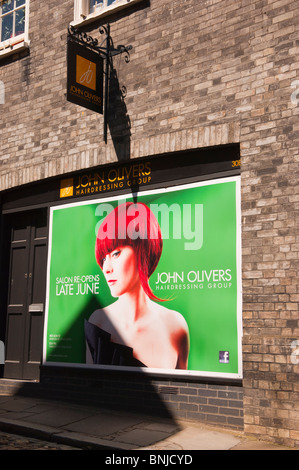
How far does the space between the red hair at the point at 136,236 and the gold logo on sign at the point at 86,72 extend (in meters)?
1.78

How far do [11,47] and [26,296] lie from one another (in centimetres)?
438

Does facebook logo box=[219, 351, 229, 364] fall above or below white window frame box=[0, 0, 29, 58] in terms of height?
below

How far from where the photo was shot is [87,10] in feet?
27.9

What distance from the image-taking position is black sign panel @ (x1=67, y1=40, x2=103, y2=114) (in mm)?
7348

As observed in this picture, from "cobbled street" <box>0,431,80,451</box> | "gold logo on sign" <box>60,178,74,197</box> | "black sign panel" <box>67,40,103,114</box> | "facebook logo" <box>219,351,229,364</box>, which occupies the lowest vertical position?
"cobbled street" <box>0,431,80,451</box>

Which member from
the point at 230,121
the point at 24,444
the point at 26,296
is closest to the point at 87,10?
the point at 230,121

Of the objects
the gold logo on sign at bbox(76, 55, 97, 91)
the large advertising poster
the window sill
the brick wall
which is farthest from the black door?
the window sill

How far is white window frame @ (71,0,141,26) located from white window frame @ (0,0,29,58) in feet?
3.69

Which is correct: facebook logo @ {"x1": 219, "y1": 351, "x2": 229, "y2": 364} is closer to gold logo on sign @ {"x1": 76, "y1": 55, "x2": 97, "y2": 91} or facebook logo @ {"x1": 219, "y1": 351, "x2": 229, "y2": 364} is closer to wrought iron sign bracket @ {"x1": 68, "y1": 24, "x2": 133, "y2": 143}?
wrought iron sign bracket @ {"x1": 68, "y1": 24, "x2": 133, "y2": 143}

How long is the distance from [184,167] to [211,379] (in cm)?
276

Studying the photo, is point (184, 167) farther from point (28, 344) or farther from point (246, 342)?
point (28, 344)

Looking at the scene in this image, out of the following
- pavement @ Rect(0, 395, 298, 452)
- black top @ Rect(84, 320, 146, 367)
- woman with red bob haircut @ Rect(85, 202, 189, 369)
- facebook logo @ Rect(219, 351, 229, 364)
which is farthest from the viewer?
black top @ Rect(84, 320, 146, 367)

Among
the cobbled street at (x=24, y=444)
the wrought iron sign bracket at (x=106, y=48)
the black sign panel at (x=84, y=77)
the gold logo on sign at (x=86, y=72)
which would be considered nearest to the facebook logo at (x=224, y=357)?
the cobbled street at (x=24, y=444)

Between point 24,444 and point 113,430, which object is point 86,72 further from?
point 24,444
